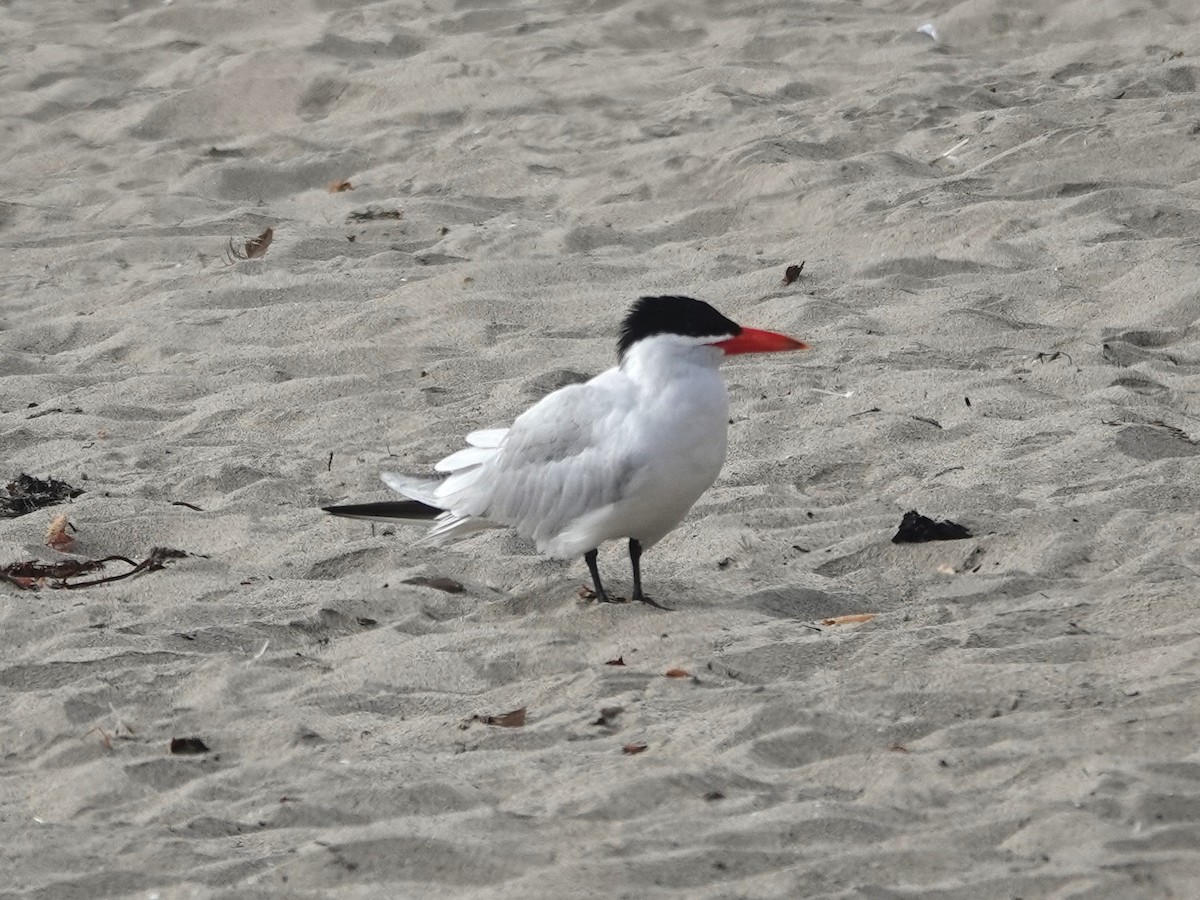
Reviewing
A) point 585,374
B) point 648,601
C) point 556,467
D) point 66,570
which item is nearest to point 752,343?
point 556,467

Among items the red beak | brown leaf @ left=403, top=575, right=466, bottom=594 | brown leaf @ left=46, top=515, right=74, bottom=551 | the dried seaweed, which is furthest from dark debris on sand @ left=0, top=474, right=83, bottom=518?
the red beak

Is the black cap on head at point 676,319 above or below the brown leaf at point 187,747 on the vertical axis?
above

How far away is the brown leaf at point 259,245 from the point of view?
264 inches

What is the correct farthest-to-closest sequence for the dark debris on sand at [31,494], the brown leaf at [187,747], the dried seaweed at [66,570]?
the dark debris on sand at [31,494]
the dried seaweed at [66,570]
the brown leaf at [187,747]

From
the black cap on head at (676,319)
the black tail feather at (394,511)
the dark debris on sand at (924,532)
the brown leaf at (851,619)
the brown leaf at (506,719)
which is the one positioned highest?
the black cap on head at (676,319)

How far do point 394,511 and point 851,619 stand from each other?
1207mm

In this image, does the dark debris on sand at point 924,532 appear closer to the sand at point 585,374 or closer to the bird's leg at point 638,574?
the sand at point 585,374

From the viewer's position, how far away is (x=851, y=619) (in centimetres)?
400

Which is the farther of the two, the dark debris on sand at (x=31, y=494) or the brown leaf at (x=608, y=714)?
the dark debris on sand at (x=31, y=494)

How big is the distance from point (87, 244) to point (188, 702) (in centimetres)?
358

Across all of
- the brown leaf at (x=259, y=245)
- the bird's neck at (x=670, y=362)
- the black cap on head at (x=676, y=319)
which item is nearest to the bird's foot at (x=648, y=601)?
the bird's neck at (x=670, y=362)

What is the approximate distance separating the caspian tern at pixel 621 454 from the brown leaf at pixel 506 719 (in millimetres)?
692

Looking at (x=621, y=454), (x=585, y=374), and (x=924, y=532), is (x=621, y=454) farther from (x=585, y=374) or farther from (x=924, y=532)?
(x=585, y=374)

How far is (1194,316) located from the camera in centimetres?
562
